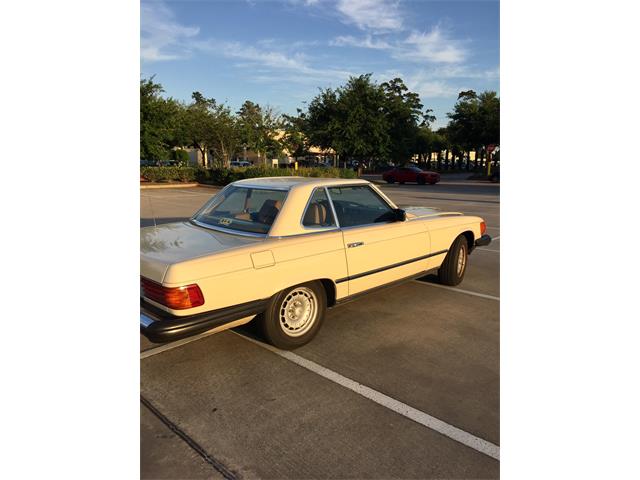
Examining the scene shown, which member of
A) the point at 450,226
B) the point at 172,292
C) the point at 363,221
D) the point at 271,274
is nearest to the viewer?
the point at 172,292

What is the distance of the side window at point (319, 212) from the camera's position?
3.77 metres

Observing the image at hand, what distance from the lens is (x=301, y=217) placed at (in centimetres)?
368

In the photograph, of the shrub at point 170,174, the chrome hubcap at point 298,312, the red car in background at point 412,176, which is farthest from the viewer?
the red car in background at point 412,176

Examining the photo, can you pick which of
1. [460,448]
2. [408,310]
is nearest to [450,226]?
[408,310]

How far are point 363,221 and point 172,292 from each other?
80.0 inches

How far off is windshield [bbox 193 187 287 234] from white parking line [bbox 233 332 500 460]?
1139 mm

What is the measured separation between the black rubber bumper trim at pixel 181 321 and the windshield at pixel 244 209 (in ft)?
2.62

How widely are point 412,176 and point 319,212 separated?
2632 cm

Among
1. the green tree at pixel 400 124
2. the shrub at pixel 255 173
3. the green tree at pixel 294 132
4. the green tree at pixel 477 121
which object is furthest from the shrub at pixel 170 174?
the green tree at pixel 477 121

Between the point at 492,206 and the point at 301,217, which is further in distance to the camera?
the point at 492,206

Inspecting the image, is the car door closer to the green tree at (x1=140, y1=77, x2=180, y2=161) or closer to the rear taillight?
the rear taillight

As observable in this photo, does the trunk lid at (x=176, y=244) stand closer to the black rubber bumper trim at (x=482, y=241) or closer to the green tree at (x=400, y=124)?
the black rubber bumper trim at (x=482, y=241)

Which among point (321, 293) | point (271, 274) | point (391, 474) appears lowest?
point (391, 474)

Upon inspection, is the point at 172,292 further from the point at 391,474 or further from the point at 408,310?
the point at 408,310
